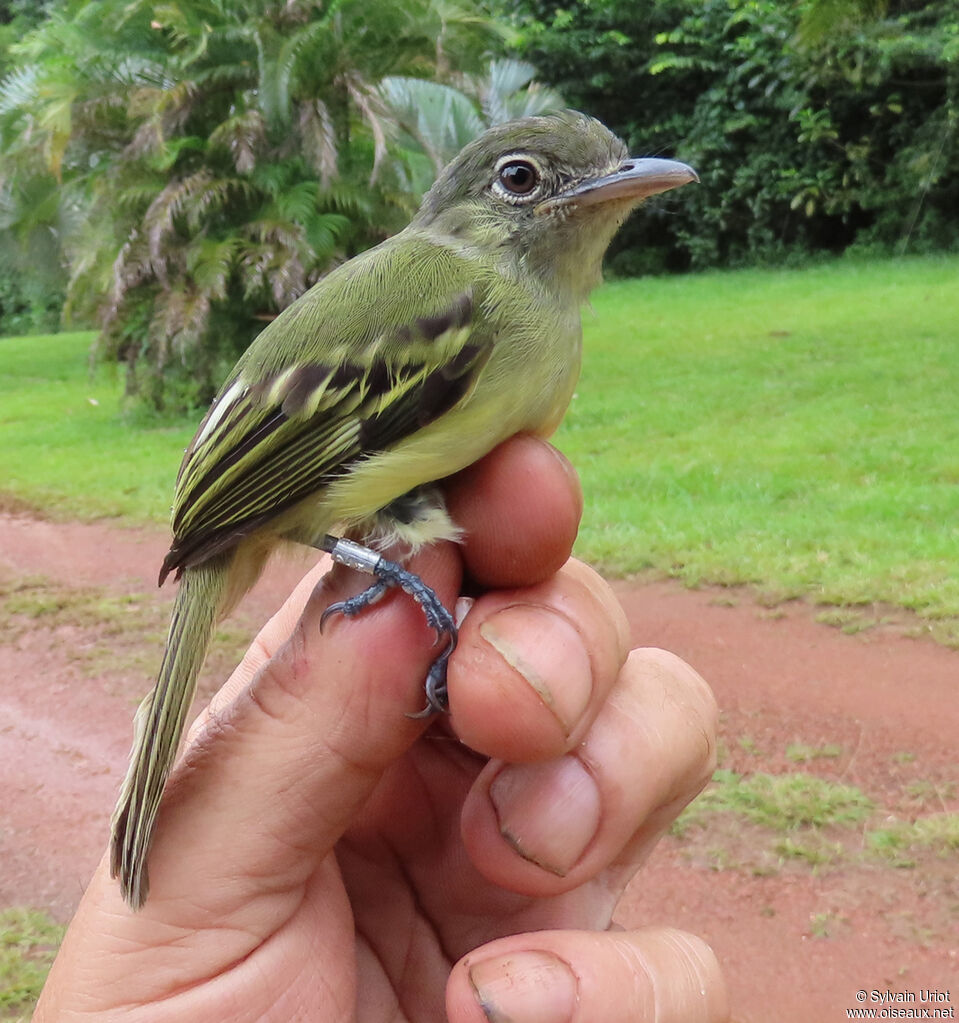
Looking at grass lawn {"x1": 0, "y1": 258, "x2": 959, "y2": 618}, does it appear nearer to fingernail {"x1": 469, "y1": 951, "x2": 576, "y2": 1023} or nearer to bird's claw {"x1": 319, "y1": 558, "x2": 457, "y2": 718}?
bird's claw {"x1": 319, "y1": 558, "x2": 457, "y2": 718}

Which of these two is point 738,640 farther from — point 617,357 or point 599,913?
point 617,357

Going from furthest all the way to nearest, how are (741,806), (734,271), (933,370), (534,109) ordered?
(734,271) < (534,109) < (933,370) < (741,806)

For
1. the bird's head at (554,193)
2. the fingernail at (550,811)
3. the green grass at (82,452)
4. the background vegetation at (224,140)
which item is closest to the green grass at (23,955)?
the fingernail at (550,811)

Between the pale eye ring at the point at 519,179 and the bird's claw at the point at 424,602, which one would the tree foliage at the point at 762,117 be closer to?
the pale eye ring at the point at 519,179

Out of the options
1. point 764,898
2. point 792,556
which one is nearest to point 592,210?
point 764,898

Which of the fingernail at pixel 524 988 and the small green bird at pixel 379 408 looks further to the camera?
the small green bird at pixel 379 408

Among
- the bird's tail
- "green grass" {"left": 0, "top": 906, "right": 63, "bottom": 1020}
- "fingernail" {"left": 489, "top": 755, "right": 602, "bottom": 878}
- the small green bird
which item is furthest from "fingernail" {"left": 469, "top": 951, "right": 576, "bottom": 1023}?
"green grass" {"left": 0, "top": 906, "right": 63, "bottom": 1020}

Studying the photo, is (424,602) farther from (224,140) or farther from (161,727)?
(224,140)
